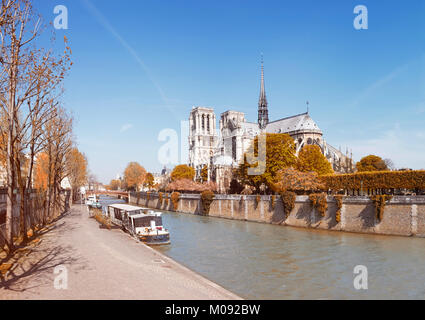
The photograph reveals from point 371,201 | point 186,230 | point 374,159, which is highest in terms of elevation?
point 374,159

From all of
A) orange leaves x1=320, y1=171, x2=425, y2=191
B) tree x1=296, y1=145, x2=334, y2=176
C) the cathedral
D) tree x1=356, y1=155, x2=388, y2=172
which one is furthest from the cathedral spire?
orange leaves x1=320, y1=171, x2=425, y2=191

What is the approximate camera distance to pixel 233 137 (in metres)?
124

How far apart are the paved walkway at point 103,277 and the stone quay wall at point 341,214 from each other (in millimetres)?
26087

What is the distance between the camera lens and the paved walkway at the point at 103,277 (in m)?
13.3

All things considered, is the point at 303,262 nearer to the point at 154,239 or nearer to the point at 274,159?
the point at 154,239

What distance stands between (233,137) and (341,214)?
84.4 m

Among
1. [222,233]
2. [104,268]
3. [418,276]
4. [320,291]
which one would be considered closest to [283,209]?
[222,233]

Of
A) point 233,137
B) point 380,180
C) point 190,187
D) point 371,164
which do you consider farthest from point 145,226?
point 233,137

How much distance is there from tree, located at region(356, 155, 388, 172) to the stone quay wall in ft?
147

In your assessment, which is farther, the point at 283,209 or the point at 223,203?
the point at 223,203

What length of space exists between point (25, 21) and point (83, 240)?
15.4 metres

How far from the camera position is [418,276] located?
2181 centimetres

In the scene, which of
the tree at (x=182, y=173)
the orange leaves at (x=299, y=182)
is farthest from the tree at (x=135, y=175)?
the orange leaves at (x=299, y=182)
